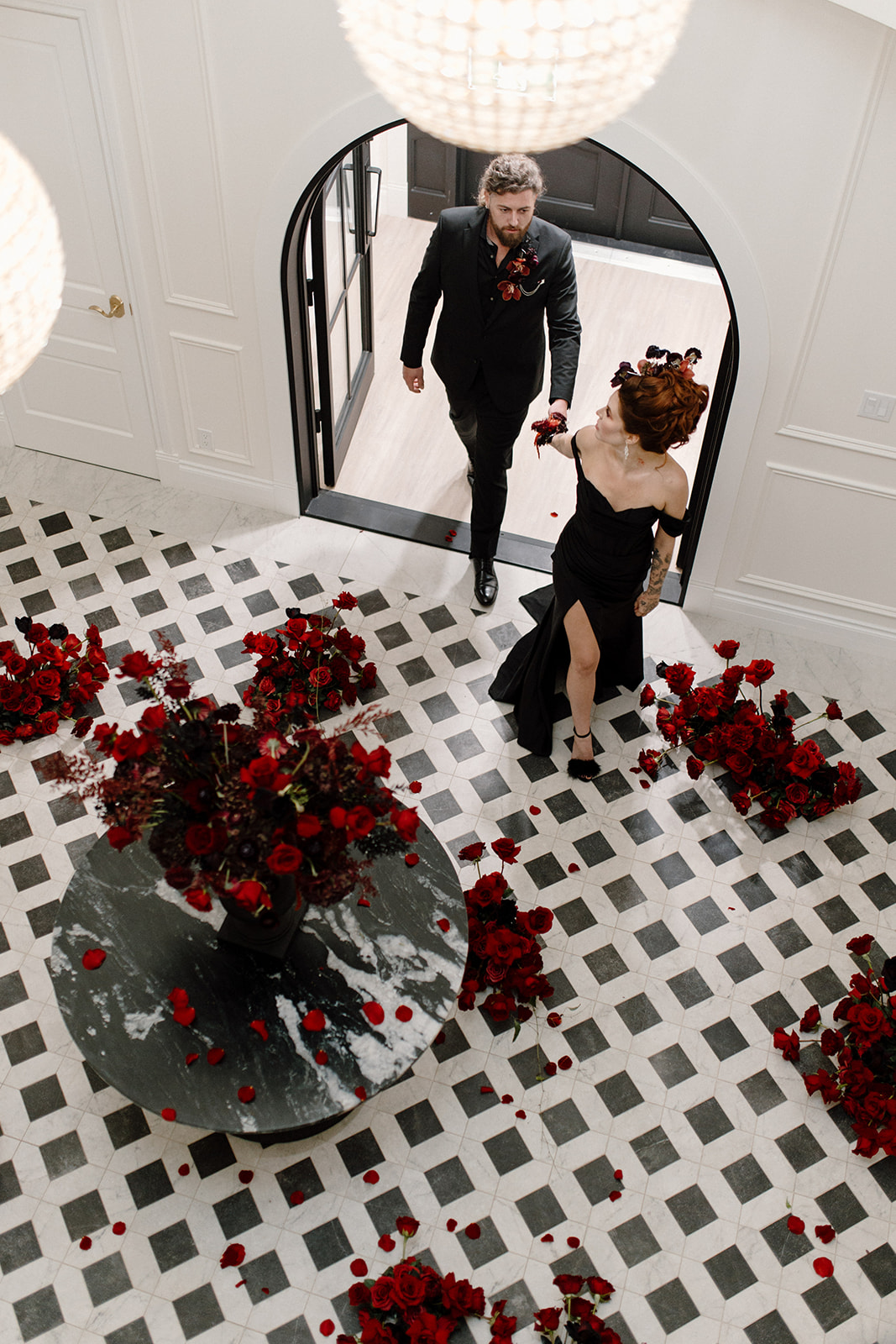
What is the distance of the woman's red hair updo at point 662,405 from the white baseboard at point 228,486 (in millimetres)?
2036

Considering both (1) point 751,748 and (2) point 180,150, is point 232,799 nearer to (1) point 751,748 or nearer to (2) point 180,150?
(1) point 751,748

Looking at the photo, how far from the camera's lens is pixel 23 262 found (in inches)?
71.6

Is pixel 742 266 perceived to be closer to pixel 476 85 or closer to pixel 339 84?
pixel 339 84

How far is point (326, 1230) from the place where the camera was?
354cm

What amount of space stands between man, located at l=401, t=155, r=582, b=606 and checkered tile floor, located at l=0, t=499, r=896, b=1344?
3.64 ft

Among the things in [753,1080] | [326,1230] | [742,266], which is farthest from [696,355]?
[326,1230]

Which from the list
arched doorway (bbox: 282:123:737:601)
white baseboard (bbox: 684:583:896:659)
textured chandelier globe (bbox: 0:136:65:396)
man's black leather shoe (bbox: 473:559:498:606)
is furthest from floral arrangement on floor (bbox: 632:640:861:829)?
textured chandelier globe (bbox: 0:136:65:396)

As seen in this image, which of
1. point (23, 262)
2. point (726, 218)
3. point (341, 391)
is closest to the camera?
point (23, 262)

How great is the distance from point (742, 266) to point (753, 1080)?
2700mm

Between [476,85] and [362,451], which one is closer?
[476,85]

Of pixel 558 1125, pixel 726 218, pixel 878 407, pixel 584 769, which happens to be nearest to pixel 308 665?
pixel 584 769

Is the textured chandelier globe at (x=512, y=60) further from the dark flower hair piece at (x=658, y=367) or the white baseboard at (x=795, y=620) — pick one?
the white baseboard at (x=795, y=620)

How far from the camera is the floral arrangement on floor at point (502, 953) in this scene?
3834 mm

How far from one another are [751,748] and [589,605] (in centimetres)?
86
